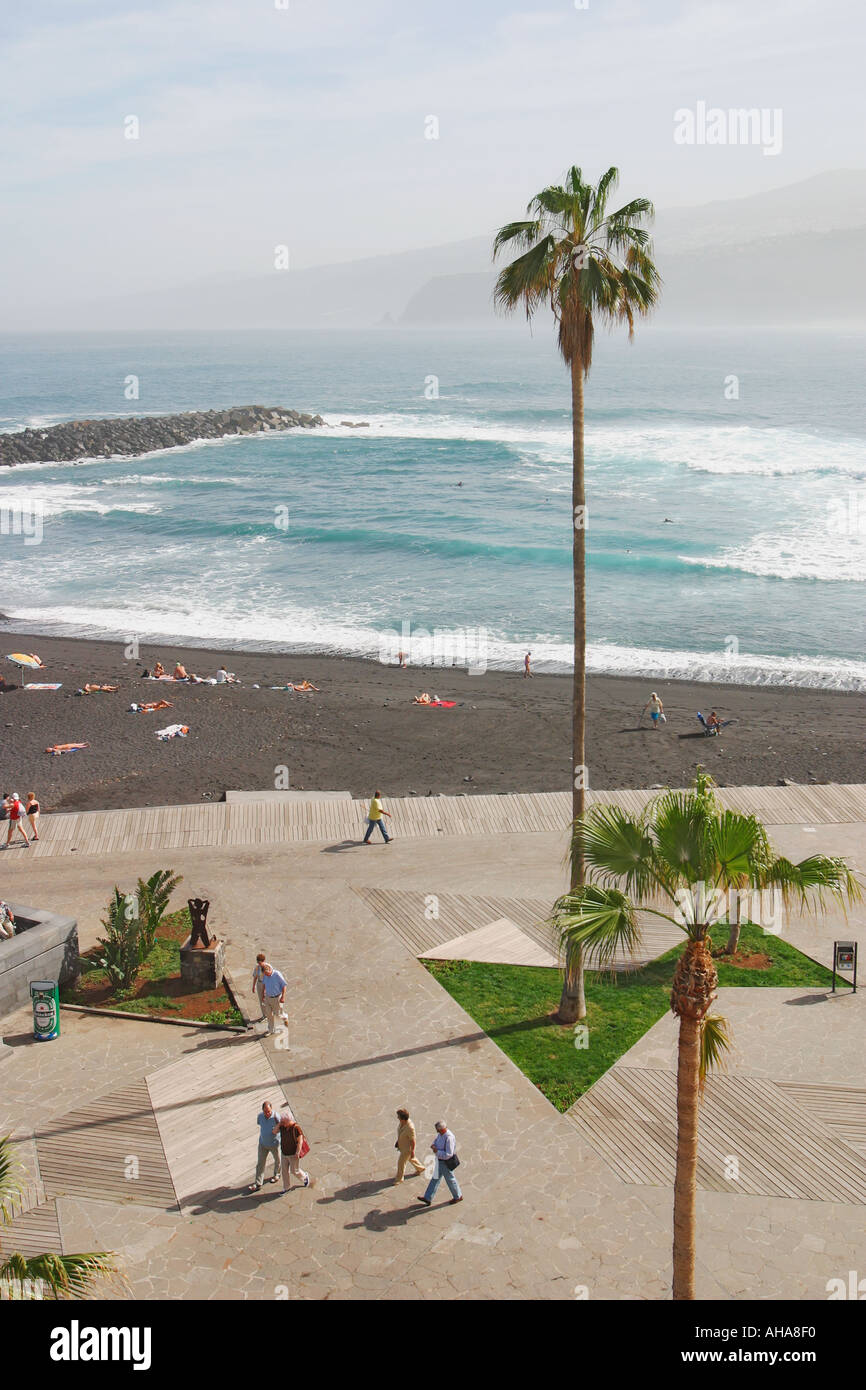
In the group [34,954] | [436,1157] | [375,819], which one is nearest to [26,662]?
[375,819]

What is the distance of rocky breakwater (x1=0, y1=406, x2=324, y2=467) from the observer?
8631 cm

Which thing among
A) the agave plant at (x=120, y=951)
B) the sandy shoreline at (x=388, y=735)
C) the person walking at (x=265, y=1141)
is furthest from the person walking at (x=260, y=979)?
the sandy shoreline at (x=388, y=735)

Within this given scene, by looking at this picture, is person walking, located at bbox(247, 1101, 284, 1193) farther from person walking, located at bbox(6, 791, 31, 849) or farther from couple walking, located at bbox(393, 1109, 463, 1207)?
person walking, located at bbox(6, 791, 31, 849)

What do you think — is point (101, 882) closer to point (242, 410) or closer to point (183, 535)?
point (183, 535)

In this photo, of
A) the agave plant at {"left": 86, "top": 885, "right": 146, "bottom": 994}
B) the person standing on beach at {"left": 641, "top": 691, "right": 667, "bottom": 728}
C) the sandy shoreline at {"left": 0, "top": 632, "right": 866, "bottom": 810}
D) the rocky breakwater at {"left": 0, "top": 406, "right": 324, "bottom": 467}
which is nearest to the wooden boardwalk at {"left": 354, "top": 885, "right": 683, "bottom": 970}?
the agave plant at {"left": 86, "top": 885, "right": 146, "bottom": 994}

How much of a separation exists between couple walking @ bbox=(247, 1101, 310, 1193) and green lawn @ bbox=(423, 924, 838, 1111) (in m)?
3.50

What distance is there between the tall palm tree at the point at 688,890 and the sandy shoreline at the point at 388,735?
669 inches

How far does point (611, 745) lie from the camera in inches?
1182

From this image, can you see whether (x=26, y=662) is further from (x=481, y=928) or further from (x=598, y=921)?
(x=598, y=921)

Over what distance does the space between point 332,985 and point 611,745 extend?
14701 millimetres

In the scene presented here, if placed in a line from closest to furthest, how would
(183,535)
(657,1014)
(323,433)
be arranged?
(657,1014) < (183,535) < (323,433)

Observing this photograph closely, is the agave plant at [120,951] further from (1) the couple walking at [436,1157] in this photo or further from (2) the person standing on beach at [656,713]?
(2) the person standing on beach at [656,713]

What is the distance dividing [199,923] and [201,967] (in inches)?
26.4
